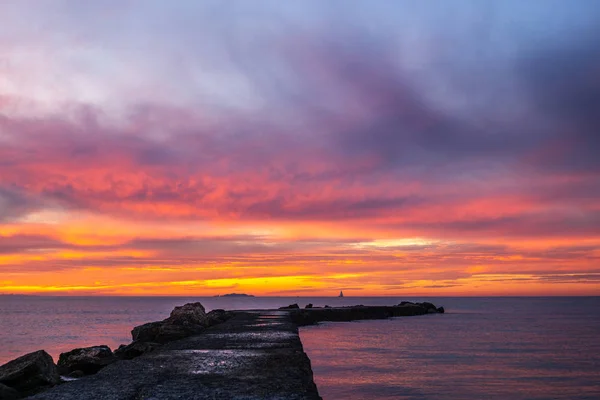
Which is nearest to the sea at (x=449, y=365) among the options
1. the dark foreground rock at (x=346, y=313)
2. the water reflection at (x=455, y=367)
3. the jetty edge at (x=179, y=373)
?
the water reflection at (x=455, y=367)

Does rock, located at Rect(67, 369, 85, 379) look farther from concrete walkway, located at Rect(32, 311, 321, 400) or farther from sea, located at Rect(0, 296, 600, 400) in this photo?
sea, located at Rect(0, 296, 600, 400)

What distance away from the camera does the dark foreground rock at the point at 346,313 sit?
57716 millimetres

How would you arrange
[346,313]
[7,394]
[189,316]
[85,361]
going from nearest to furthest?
[7,394] < [85,361] < [189,316] < [346,313]

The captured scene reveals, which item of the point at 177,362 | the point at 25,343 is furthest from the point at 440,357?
the point at 25,343

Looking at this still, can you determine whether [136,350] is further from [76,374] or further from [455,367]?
[455,367]

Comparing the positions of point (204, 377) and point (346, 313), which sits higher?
point (204, 377)

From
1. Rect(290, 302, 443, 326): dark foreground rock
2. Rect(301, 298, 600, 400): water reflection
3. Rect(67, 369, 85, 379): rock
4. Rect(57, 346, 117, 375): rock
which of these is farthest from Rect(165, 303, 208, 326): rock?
Rect(290, 302, 443, 326): dark foreground rock

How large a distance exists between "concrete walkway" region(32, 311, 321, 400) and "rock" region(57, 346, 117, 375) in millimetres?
2201

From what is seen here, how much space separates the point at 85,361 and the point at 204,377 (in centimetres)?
786

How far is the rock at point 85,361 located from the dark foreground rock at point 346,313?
3586 centimetres

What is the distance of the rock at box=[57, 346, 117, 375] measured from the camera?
17.6 meters

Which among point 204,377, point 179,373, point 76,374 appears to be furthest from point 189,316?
point 204,377

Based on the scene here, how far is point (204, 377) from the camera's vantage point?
39.1 feet

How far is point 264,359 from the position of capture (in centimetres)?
1484
